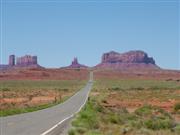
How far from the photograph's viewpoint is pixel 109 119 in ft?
94.4

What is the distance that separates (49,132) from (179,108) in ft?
83.3

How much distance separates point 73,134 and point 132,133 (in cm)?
248

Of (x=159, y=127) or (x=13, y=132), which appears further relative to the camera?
(x=159, y=127)

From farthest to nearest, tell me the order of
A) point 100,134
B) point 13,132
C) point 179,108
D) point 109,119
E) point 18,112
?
point 179,108
point 18,112
point 109,119
point 13,132
point 100,134

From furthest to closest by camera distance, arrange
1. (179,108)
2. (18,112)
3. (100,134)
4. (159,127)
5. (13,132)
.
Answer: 1. (179,108)
2. (18,112)
3. (159,127)
4. (13,132)
5. (100,134)

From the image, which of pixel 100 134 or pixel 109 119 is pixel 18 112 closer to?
pixel 109 119

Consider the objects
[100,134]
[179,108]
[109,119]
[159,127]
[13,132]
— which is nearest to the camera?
[100,134]

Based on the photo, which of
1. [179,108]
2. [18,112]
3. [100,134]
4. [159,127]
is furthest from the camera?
[179,108]

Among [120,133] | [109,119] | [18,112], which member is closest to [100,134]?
[120,133]

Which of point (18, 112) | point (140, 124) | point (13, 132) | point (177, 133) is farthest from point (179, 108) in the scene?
point (13, 132)

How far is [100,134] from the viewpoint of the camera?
765 inches

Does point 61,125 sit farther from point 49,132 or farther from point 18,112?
point 18,112

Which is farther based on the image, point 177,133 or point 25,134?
point 177,133

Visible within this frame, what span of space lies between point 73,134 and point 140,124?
659cm
